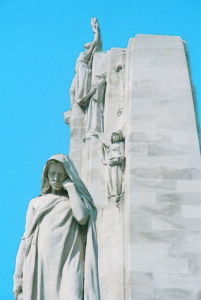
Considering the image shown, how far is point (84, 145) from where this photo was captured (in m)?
14.1

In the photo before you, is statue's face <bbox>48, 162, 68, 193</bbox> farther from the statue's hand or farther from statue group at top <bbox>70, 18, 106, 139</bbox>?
statue group at top <bbox>70, 18, 106, 139</bbox>

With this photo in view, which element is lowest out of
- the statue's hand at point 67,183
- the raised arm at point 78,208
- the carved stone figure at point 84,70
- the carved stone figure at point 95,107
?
the raised arm at point 78,208

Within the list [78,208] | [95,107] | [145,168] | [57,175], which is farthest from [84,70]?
[78,208]

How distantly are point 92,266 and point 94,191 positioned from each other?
501 cm

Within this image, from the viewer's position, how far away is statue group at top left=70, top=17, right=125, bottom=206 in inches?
461

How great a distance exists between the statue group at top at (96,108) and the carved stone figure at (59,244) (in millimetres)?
3241

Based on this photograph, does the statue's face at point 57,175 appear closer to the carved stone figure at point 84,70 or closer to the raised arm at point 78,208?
the raised arm at point 78,208

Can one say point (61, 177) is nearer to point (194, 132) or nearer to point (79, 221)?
point (79, 221)

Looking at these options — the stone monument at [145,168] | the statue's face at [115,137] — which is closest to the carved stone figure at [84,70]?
the stone monument at [145,168]

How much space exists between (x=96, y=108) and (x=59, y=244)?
7333 millimetres

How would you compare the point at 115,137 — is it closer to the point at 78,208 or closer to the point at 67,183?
the point at 67,183

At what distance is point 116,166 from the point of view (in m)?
11.8

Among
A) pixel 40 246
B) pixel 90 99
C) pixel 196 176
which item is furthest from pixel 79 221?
pixel 90 99

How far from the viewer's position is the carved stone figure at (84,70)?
50.8 feet
